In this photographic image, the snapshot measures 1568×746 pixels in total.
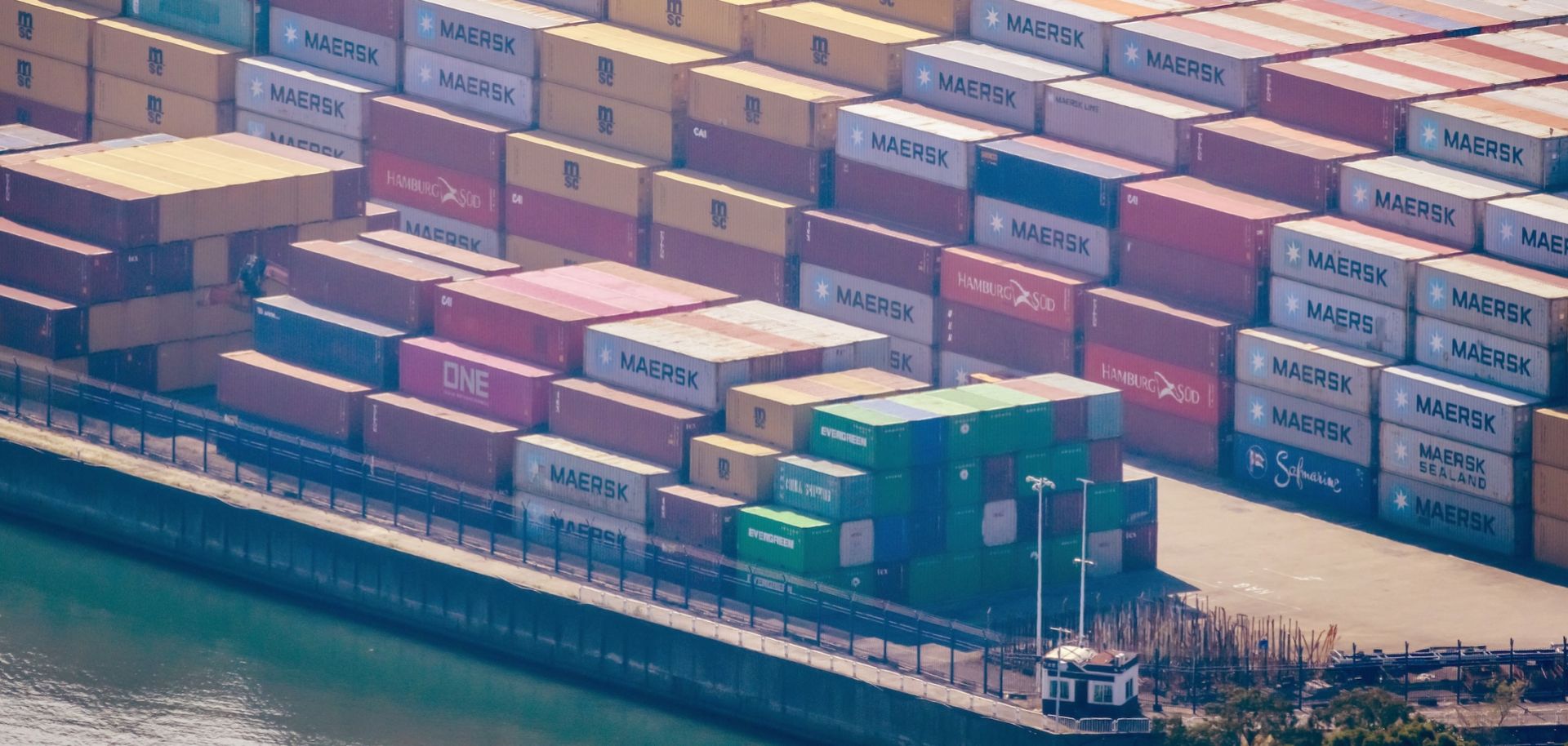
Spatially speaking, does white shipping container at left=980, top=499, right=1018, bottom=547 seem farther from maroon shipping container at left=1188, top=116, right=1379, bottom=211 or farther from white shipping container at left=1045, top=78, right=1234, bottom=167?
white shipping container at left=1045, top=78, right=1234, bottom=167

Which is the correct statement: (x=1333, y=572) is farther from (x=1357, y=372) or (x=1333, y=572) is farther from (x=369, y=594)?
(x=369, y=594)

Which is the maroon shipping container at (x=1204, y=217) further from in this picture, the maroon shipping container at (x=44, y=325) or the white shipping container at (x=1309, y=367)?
the maroon shipping container at (x=44, y=325)

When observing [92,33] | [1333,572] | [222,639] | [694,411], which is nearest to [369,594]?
[222,639]

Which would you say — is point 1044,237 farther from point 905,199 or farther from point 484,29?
point 484,29

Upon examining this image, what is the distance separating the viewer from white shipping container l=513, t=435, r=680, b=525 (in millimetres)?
96125

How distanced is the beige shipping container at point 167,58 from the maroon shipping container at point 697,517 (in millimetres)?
37016

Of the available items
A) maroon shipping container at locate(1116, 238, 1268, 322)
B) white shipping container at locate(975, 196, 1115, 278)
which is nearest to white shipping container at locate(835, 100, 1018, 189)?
white shipping container at locate(975, 196, 1115, 278)

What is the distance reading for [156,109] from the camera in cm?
12838

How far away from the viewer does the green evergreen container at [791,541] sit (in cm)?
9231

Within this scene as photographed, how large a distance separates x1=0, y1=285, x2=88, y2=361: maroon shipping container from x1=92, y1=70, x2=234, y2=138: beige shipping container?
16.7 m

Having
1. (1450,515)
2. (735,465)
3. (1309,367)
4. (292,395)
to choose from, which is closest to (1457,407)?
(1450,515)

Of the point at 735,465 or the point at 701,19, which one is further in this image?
the point at 701,19

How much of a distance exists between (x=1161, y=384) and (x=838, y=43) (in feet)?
56.0

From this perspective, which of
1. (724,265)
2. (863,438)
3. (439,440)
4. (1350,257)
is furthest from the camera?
(724,265)
